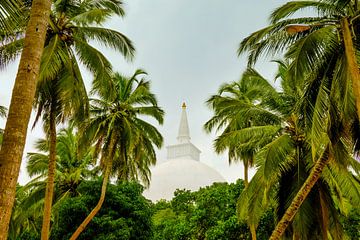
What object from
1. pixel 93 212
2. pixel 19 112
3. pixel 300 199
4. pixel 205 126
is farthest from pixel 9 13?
pixel 205 126

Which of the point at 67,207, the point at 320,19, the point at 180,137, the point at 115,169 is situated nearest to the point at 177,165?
the point at 180,137

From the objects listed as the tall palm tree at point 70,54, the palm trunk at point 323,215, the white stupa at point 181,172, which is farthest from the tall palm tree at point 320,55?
the white stupa at point 181,172

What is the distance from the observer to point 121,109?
19.2 metres

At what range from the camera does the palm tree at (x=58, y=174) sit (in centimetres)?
2139

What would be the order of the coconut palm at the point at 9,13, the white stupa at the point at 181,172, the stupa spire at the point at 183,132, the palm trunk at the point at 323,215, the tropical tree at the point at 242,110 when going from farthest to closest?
the stupa spire at the point at 183,132 → the white stupa at the point at 181,172 → the tropical tree at the point at 242,110 → the palm trunk at the point at 323,215 → the coconut palm at the point at 9,13

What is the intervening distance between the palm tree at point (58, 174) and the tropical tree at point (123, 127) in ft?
8.89

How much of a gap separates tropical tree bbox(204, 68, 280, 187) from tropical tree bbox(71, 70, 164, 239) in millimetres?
2834

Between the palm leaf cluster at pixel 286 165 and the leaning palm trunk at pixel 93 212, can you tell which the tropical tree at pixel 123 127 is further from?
the palm leaf cluster at pixel 286 165

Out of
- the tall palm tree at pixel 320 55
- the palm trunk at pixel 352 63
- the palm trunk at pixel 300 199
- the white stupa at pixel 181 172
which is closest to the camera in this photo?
the palm trunk at pixel 352 63

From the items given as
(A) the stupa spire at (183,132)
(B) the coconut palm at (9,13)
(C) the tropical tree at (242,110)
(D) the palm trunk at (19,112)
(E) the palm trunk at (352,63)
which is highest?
(A) the stupa spire at (183,132)

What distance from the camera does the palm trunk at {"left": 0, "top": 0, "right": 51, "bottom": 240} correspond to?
16.5ft

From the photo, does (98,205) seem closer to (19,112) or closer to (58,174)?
(58,174)

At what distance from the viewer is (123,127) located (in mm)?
18500

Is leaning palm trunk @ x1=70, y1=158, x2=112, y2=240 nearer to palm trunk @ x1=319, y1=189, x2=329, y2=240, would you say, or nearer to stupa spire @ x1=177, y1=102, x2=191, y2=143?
palm trunk @ x1=319, y1=189, x2=329, y2=240
